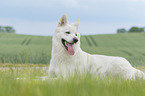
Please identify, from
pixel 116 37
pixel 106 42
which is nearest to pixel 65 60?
pixel 106 42

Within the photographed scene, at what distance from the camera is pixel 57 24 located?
5793 mm

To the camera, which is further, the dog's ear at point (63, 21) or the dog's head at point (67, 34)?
the dog's ear at point (63, 21)

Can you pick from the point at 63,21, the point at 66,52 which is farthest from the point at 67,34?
the point at 66,52

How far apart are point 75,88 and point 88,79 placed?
0.59 m

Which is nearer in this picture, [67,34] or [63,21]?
[67,34]

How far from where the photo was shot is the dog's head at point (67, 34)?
5507 millimetres

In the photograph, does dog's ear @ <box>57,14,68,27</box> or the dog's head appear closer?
the dog's head

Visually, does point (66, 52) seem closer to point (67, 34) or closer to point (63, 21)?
point (67, 34)

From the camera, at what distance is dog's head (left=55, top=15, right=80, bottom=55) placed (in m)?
5.51

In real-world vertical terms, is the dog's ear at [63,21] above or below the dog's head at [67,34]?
above

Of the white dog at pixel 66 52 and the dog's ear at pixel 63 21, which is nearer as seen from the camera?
the white dog at pixel 66 52

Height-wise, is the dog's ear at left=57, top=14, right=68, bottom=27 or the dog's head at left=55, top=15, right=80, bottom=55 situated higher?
the dog's ear at left=57, top=14, right=68, bottom=27

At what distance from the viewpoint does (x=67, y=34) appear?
5547 mm

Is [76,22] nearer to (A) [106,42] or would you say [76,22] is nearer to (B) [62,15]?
(B) [62,15]
